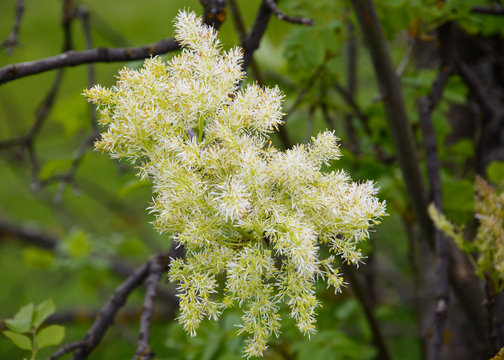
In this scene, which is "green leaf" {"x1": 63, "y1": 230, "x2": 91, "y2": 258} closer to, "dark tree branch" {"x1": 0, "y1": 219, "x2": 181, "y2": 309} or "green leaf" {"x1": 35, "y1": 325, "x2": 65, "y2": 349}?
"dark tree branch" {"x1": 0, "y1": 219, "x2": 181, "y2": 309}

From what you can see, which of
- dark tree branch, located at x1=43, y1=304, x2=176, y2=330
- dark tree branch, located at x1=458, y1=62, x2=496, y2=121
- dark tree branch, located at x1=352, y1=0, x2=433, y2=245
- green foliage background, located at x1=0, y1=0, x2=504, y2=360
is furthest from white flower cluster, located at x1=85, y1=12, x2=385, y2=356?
dark tree branch, located at x1=43, y1=304, x2=176, y2=330

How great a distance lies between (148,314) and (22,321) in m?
0.38

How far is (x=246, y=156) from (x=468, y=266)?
5.31ft

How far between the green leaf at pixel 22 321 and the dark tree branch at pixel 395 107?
4.87 feet

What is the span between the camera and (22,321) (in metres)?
1.28

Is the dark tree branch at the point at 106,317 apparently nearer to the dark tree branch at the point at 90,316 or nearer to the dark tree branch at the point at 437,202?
the dark tree branch at the point at 437,202

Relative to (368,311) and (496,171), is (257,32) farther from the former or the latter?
(368,311)

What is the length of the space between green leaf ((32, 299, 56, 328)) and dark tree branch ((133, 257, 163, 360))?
30 cm

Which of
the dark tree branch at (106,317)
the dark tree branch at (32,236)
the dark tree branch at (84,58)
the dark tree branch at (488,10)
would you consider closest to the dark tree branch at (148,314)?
the dark tree branch at (106,317)

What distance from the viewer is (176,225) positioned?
922mm

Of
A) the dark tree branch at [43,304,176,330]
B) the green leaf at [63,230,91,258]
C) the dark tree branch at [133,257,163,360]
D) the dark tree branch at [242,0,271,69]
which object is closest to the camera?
the dark tree branch at [133,257,163,360]

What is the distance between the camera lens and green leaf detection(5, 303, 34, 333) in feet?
4.13

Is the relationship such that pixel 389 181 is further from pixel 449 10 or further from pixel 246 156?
pixel 246 156

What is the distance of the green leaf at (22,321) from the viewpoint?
126 cm
